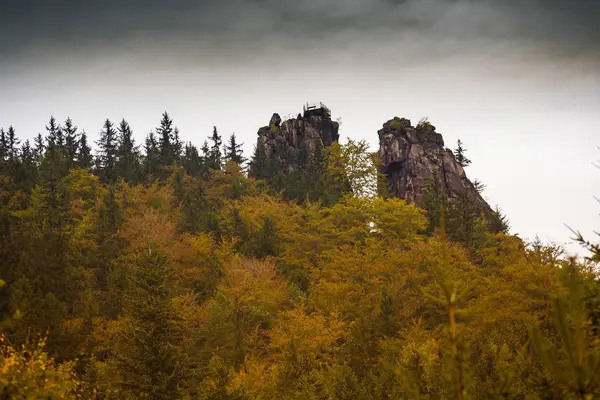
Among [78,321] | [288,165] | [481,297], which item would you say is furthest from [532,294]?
[288,165]

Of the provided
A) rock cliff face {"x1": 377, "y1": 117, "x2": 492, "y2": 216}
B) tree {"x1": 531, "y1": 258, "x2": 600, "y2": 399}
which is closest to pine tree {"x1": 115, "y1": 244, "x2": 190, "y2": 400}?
tree {"x1": 531, "y1": 258, "x2": 600, "y2": 399}

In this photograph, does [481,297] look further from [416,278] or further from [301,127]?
[301,127]

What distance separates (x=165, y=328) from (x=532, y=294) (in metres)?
22.0

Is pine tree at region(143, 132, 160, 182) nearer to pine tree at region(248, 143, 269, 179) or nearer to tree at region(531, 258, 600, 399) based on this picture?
pine tree at region(248, 143, 269, 179)

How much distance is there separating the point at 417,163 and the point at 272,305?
2003 inches

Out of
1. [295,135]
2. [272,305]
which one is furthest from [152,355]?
[295,135]

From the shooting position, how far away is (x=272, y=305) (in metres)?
35.5

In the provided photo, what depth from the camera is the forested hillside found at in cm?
1390

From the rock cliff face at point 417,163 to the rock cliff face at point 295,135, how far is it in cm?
1432

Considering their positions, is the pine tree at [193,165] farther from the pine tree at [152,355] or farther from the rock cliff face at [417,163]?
the pine tree at [152,355]

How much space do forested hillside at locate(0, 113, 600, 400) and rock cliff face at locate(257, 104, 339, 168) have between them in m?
31.3

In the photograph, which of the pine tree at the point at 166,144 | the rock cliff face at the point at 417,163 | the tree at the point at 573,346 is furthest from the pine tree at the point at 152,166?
the tree at the point at 573,346

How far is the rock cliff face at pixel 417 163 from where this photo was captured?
77250 mm

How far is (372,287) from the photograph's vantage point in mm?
35688
